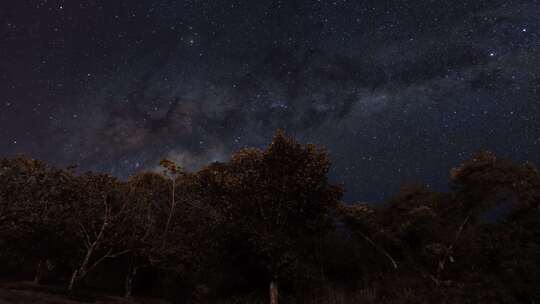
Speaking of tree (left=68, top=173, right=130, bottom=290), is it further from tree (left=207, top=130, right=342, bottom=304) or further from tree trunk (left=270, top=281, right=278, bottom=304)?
tree trunk (left=270, top=281, right=278, bottom=304)

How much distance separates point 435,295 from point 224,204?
1644 cm

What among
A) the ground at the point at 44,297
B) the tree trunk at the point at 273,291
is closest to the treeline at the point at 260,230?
the tree trunk at the point at 273,291

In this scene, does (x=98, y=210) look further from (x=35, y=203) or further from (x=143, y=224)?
(x=35, y=203)

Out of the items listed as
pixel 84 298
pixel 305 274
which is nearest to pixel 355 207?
pixel 305 274

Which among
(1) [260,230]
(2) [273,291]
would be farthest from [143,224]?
(2) [273,291]

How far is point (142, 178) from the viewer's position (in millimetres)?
40219

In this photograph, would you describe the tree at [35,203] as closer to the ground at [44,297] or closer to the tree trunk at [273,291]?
the ground at [44,297]

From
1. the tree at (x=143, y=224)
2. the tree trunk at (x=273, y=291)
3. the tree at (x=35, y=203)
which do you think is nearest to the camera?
the tree trunk at (x=273, y=291)

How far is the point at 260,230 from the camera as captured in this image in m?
25.5

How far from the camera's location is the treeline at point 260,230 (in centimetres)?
2480

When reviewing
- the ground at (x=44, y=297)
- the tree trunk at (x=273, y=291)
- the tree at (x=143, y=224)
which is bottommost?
the ground at (x=44, y=297)

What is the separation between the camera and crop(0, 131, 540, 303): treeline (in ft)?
81.4

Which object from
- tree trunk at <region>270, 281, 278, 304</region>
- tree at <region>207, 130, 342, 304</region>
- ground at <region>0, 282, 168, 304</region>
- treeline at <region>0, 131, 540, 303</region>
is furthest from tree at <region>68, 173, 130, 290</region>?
tree trunk at <region>270, 281, 278, 304</region>

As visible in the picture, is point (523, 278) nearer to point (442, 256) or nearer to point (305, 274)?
point (442, 256)
